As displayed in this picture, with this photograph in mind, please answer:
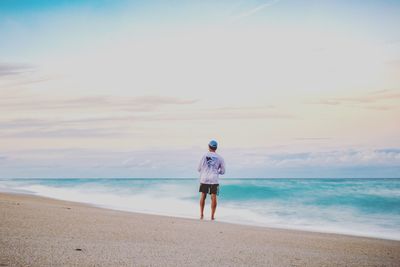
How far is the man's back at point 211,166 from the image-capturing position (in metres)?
9.28

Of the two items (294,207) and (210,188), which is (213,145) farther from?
(294,207)

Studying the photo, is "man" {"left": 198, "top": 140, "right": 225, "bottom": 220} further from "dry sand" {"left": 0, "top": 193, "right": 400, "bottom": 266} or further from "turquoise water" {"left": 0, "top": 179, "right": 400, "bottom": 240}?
"dry sand" {"left": 0, "top": 193, "right": 400, "bottom": 266}

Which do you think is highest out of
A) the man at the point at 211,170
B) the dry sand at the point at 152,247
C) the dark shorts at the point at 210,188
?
the man at the point at 211,170

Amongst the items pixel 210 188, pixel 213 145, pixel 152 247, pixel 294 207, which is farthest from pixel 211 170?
pixel 294 207

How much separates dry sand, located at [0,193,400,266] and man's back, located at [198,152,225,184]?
3000 millimetres

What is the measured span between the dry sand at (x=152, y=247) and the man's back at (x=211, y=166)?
3.00 metres

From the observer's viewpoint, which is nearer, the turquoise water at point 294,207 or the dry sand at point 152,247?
the dry sand at point 152,247

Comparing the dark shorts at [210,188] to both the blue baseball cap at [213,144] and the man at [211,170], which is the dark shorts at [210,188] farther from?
the blue baseball cap at [213,144]

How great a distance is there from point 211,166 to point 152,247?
499 centimetres

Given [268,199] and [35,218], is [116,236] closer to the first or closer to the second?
[35,218]

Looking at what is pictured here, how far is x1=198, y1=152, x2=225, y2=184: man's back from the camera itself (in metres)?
9.28

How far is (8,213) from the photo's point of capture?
6121 millimetres

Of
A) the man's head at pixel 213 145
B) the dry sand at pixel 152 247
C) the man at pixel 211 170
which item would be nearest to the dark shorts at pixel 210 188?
the man at pixel 211 170

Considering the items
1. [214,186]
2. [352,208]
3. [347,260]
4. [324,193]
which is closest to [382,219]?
[352,208]
